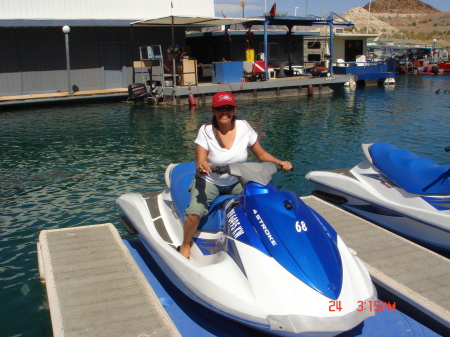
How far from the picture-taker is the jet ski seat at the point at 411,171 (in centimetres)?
560

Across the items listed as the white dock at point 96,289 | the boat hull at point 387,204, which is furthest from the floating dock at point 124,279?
the boat hull at point 387,204

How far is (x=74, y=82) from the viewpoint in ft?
81.9

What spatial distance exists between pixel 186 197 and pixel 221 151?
0.87 metres

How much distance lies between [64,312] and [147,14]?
79.3 feet

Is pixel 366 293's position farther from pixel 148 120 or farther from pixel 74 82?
pixel 74 82

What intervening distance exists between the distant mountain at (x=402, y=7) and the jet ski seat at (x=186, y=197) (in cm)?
12331

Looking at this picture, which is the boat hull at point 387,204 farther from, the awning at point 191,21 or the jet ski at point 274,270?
the awning at point 191,21

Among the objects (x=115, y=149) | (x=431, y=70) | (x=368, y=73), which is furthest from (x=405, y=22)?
(x=115, y=149)

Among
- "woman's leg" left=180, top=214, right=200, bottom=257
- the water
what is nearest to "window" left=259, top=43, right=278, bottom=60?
the water

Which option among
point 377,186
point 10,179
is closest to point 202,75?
point 10,179

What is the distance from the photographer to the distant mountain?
389 ft

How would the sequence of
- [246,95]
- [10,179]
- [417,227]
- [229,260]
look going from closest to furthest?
[229,260] → [417,227] → [10,179] → [246,95]

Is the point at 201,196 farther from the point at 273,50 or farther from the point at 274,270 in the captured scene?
the point at 273,50

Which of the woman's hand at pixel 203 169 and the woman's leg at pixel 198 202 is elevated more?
the woman's hand at pixel 203 169
